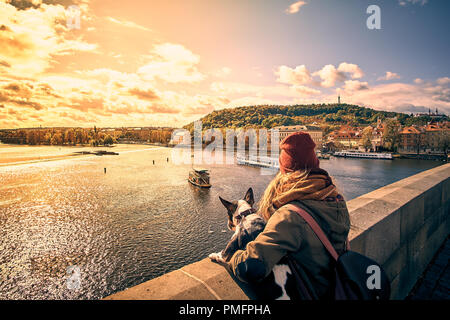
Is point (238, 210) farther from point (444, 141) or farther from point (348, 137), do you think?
point (348, 137)

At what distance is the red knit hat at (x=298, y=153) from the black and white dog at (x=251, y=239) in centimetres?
38

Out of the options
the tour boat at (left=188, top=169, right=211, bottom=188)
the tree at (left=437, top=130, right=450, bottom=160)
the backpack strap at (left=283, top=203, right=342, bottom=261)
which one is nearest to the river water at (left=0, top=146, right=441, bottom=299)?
the tour boat at (left=188, top=169, right=211, bottom=188)

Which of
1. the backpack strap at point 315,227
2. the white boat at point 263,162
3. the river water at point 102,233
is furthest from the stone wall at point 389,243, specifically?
the white boat at point 263,162

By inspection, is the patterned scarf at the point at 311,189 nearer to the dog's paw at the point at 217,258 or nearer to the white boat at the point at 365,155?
the dog's paw at the point at 217,258

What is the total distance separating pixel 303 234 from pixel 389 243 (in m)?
2.54

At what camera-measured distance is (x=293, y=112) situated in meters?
103

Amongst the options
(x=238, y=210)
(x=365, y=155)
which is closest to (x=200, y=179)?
(x=238, y=210)

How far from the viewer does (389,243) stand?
3135 mm

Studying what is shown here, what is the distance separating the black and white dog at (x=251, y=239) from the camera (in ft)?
4.25

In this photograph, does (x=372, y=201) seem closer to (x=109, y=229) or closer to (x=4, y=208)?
(x=109, y=229)

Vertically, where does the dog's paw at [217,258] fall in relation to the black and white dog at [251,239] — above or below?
below

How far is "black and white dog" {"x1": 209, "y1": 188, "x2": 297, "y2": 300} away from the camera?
4.25 ft

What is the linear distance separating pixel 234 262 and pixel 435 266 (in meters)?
4.72

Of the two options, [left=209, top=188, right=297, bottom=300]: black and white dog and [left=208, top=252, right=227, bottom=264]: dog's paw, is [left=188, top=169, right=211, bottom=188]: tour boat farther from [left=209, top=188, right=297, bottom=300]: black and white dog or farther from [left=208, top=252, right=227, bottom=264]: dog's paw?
[left=209, top=188, right=297, bottom=300]: black and white dog
